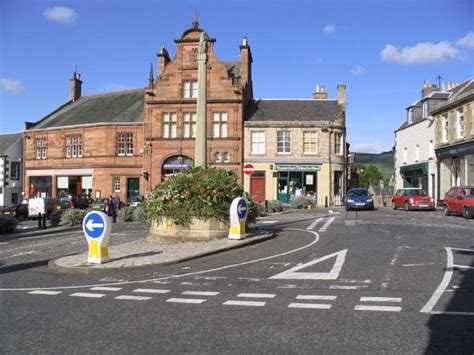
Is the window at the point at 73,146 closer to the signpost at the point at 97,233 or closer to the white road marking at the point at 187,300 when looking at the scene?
the signpost at the point at 97,233

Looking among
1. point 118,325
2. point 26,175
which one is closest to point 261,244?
point 118,325

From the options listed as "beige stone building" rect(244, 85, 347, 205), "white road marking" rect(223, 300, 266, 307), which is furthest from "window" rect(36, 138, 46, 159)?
"white road marking" rect(223, 300, 266, 307)

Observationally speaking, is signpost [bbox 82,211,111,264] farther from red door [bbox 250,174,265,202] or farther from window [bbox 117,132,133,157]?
window [bbox 117,132,133,157]

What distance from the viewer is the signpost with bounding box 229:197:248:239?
13.9 m

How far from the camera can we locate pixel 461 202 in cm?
2353

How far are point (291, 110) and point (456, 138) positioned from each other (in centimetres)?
1514

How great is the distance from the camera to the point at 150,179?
43.3m

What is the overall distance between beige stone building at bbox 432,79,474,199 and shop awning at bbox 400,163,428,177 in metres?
2.66

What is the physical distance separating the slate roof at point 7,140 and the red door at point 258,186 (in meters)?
27.4

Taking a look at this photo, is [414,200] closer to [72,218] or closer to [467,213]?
[467,213]

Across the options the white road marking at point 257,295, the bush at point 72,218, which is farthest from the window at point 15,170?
the white road marking at point 257,295

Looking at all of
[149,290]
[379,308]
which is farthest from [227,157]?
[379,308]

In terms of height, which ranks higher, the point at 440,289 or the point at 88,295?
the point at 440,289

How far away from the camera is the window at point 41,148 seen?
50562 millimetres
